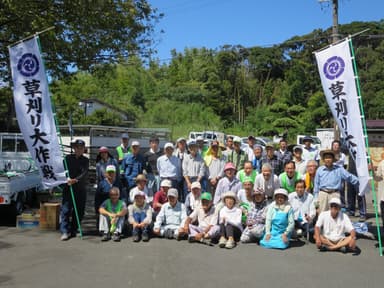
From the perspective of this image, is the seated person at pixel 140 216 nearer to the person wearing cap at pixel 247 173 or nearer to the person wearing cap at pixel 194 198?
the person wearing cap at pixel 194 198

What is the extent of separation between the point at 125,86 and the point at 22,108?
4938 centimetres

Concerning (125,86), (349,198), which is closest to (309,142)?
(349,198)

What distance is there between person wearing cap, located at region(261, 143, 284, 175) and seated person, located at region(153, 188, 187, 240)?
2.37 metres

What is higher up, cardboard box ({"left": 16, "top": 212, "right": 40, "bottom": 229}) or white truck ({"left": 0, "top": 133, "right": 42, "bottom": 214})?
white truck ({"left": 0, "top": 133, "right": 42, "bottom": 214})

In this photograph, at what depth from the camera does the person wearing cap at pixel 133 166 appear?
809 cm

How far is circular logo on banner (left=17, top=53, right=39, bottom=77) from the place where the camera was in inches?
275

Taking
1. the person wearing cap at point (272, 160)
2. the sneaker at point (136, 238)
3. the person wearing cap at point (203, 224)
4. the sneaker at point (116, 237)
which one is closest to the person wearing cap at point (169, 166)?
the person wearing cap at point (203, 224)

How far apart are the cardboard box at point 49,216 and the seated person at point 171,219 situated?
1.91 m

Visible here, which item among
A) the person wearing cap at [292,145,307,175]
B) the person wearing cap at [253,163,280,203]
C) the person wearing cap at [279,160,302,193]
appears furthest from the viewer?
the person wearing cap at [292,145,307,175]

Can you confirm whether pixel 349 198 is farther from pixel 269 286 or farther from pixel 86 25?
pixel 86 25

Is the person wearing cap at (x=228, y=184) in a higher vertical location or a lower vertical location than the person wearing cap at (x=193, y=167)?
lower

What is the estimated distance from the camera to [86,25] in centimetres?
1008

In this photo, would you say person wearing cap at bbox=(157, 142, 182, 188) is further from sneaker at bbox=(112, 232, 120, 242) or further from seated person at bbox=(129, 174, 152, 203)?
sneaker at bbox=(112, 232, 120, 242)

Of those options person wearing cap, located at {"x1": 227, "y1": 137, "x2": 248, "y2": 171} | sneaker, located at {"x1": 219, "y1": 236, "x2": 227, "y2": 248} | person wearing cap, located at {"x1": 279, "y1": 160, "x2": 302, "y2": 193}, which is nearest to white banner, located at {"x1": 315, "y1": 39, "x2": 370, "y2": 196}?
person wearing cap, located at {"x1": 279, "y1": 160, "x2": 302, "y2": 193}
